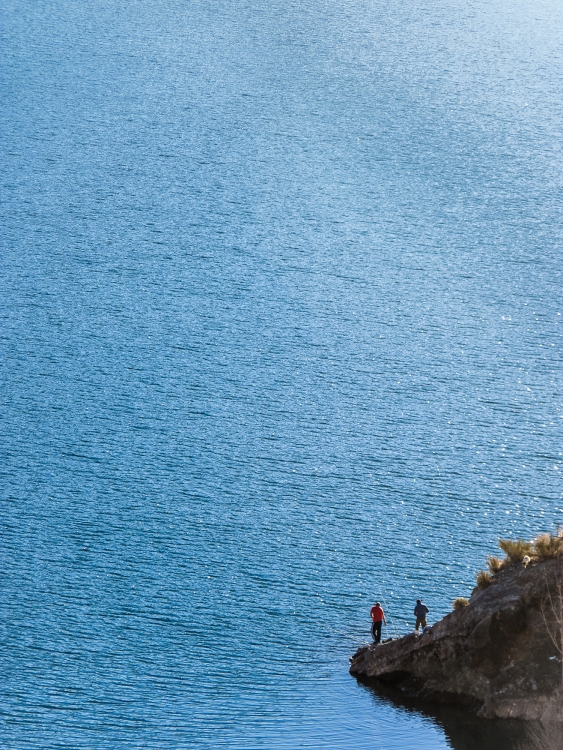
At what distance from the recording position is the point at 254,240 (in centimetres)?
5162

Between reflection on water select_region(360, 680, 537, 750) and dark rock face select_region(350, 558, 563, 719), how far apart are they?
0.63 feet

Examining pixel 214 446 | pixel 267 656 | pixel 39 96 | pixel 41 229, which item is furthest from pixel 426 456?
pixel 39 96

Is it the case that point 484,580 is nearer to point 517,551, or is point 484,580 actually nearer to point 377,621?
point 517,551

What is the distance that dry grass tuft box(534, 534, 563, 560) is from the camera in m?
19.4

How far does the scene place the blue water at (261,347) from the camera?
24.8 m

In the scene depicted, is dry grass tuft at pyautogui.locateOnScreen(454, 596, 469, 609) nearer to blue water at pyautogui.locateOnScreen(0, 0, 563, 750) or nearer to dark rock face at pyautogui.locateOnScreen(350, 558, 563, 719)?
dark rock face at pyautogui.locateOnScreen(350, 558, 563, 719)

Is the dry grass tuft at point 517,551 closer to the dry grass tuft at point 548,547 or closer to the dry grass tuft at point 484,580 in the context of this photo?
the dry grass tuft at point 484,580

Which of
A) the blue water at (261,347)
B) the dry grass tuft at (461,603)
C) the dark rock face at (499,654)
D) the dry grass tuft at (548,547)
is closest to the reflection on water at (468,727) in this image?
the dark rock face at (499,654)

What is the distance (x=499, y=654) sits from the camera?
19.7 m

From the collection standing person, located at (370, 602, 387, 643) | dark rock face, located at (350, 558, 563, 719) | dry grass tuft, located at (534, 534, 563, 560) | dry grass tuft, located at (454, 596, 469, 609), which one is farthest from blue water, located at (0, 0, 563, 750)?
dry grass tuft, located at (534, 534, 563, 560)

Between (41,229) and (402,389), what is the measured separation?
21500mm

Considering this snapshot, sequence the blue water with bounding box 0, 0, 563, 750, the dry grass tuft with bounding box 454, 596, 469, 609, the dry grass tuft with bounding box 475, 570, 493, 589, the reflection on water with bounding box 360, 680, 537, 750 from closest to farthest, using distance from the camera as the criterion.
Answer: the reflection on water with bounding box 360, 680, 537, 750, the dry grass tuft with bounding box 454, 596, 469, 609, the dry grass tuft with bounding box 475, 570, 493, 589, the blue water with bounding box 0, 0, 563, 750

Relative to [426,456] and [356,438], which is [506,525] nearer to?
[426,456]

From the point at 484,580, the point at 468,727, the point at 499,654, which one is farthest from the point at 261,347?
the point at 468,727
